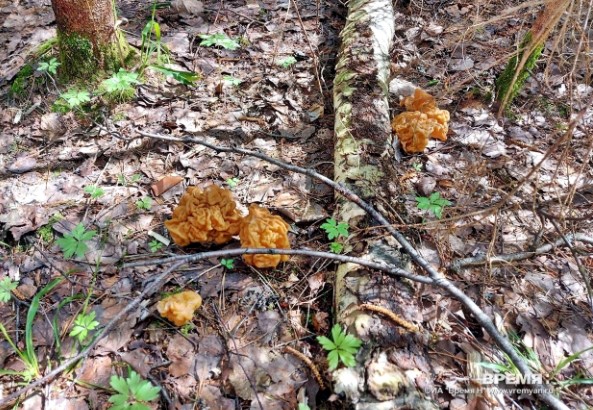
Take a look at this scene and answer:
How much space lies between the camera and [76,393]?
2.52 m

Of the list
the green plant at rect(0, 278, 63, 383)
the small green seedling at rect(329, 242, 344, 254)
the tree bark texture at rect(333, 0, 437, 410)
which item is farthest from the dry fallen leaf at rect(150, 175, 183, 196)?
the small green seedling at rect(329, 242, 344, 254)

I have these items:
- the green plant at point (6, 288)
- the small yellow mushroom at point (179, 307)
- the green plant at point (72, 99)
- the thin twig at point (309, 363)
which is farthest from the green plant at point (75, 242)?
the thin twig at point (309, 363)

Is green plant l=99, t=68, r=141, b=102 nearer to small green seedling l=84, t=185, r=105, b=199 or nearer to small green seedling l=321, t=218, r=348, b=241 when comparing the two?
small green seedling l=84, t=185, r=105, b=199

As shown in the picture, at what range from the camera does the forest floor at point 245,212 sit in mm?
2648

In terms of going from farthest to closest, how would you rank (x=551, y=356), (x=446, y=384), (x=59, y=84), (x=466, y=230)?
(x=59, y=84), (x=466, y=230), (x=551, y=356), (x=446, y=384)

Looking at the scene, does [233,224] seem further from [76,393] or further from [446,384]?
[446,384]

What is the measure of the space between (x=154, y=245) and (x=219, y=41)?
283cm

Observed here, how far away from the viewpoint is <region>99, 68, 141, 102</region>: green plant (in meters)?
4.22

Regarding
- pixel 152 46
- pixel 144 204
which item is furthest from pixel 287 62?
pixel 144 204

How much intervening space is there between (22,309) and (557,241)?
4.15 m

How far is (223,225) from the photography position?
3195mm

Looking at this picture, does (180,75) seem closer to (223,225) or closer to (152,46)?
(152,46)

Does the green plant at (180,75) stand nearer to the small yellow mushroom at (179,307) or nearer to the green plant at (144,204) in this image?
the green plant at (144,204)

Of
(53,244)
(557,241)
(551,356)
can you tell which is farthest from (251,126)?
(551,356)
